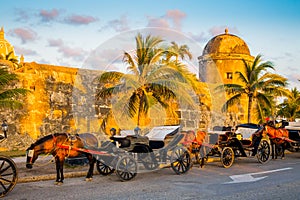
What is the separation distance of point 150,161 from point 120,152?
1.50 m

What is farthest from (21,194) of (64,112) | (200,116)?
(200,116)

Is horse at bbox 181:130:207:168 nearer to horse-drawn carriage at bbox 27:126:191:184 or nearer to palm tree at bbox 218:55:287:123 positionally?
horse-drawn carriage at bbox 27:126:191:184

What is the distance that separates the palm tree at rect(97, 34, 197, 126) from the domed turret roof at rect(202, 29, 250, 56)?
1743cm

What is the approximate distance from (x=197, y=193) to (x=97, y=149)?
3.34 meters

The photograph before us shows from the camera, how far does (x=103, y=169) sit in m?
11.4

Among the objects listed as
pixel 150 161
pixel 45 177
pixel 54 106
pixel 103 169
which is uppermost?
pixel 54 106

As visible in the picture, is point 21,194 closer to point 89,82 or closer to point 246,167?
point 246,167

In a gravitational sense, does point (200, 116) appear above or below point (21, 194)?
above

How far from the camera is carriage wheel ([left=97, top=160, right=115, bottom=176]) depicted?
1124cm

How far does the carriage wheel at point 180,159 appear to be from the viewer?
1161 centimetres

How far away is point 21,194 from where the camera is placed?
848 centimetres

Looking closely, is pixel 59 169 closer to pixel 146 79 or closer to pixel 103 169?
pixel 103 169

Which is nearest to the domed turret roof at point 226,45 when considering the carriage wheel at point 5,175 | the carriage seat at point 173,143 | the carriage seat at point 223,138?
the carriage seat at point 223,138

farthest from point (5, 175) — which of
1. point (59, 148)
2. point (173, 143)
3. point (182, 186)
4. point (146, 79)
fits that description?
point (146, 79)
